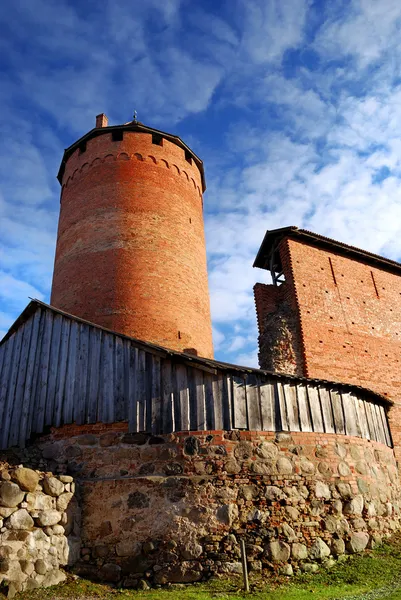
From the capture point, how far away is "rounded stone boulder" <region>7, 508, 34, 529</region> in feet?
22.7

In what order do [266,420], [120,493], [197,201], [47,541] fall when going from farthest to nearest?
[197,201], [266,420], [120,493], [47,541]

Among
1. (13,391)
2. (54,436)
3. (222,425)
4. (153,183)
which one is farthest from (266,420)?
(153,183)

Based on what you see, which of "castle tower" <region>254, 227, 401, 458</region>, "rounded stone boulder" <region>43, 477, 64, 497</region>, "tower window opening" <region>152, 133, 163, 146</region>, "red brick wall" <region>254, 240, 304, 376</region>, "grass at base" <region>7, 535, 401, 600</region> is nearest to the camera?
"grass at base" <region>7, 535, 401, 600</region>

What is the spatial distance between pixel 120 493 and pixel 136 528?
24.1 inches

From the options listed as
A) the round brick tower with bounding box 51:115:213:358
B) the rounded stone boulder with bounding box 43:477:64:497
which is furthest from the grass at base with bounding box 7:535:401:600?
the round brick tower with bounding box 51:115:213:358

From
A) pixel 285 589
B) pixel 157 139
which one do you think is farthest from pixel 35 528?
pixel 157 139

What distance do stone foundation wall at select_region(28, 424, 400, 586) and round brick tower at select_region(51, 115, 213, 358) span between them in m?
5.16

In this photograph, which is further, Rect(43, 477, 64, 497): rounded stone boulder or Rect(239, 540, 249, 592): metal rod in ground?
Rect(43, 477, 64, 497): rounded stone boulder

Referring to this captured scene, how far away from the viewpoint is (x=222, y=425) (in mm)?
8336

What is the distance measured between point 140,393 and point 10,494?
2.65 metres

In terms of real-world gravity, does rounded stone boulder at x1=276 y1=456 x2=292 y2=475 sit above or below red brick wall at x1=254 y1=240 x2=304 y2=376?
below

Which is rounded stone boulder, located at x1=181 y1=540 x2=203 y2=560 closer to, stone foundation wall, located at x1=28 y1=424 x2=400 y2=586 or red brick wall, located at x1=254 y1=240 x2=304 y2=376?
stone foundation wall, located at x1=28 y1=424 x2=400 y2=586

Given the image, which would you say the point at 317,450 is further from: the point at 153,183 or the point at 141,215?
the point at 153,183

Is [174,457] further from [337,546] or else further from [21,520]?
[337,546]
